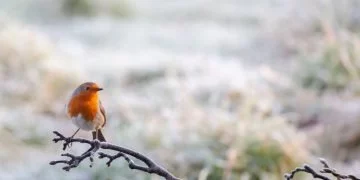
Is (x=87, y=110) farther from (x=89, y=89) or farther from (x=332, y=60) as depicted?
(x=332, y=60)

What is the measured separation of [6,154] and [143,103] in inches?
58.4

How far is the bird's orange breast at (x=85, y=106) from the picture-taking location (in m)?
0.93

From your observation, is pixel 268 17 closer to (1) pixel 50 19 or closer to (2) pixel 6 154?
(1) pixel 50 19

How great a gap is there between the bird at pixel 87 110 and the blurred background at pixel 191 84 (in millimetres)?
2365

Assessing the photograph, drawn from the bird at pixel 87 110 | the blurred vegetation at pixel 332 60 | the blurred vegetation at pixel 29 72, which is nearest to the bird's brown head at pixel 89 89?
the bird at pixel 87 110

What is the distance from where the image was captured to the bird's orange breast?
0.93m

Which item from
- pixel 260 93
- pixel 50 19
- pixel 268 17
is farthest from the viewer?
pixel 50 19

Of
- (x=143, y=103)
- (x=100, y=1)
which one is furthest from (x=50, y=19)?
(x=143, y=103)

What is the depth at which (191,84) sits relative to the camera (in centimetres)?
586

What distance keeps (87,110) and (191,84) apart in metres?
4.92

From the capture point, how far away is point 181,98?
169 inches

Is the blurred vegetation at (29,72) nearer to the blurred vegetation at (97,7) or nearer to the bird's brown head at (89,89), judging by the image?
the blurred vegetation at (97,7)

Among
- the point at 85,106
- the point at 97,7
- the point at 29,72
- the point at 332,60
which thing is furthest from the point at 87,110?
the point at 97,7

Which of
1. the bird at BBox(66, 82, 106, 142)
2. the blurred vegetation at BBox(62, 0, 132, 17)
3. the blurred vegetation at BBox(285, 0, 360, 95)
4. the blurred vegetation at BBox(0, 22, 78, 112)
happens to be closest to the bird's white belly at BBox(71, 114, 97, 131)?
the bird at BBox(66, 82, 106, 142)
